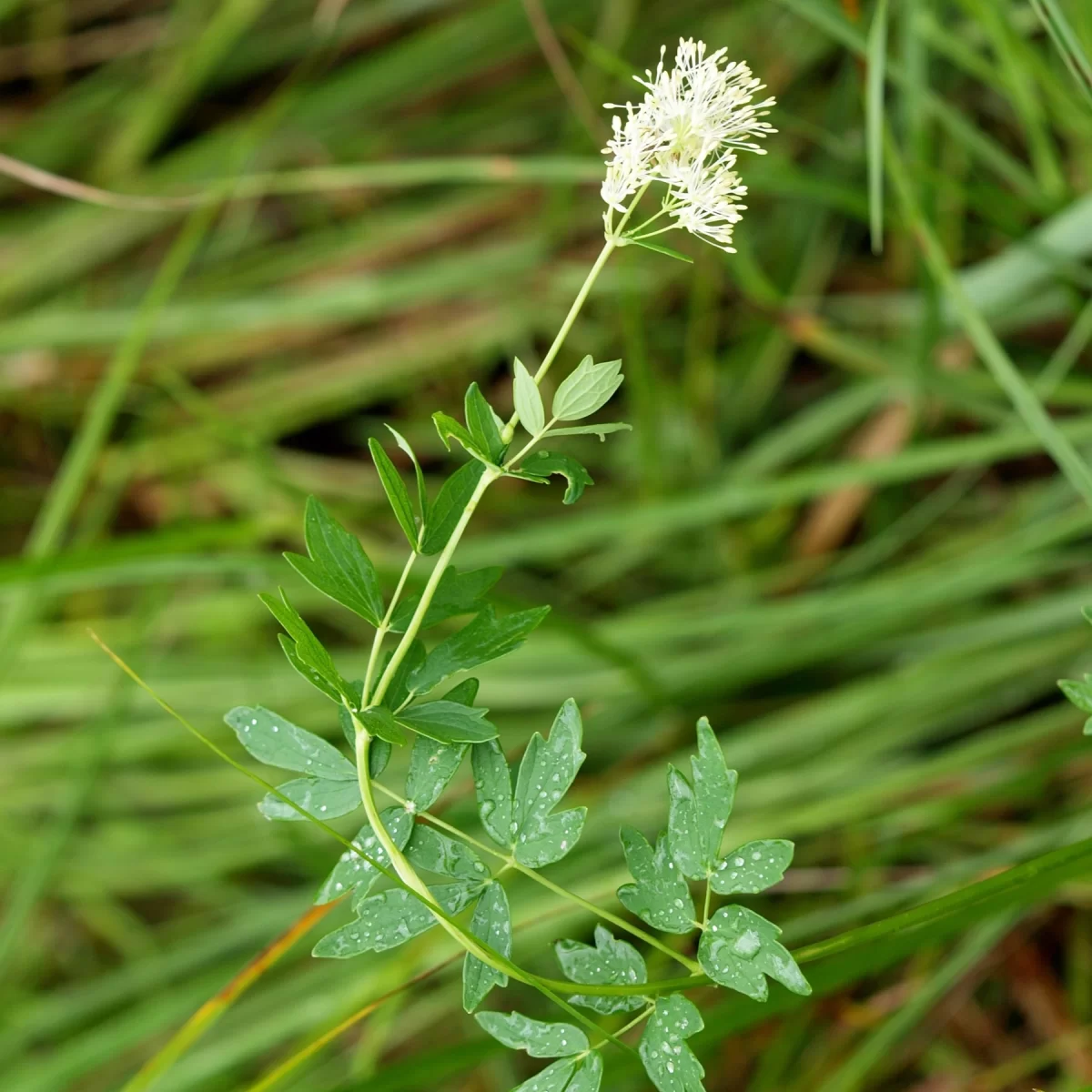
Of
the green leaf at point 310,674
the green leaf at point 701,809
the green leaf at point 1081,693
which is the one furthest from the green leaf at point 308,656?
the green leaf at point 1081,693

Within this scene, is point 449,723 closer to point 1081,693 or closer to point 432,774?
point 432,774

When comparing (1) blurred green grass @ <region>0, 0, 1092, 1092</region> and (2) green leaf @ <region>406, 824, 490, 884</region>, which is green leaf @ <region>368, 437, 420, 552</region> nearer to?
(2) green leaf @ <region>406, 824, 490, 884</region>

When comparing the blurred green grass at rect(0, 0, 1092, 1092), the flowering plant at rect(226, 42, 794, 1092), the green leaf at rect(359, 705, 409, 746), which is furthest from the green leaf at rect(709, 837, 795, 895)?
the blurred green grass at rect(0, 0, 1092, 1092)

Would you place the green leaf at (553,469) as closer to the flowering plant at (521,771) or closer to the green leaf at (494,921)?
the flowering plant at (521,771)

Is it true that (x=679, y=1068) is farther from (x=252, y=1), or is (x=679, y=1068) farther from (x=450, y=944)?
(x=252, y=1)

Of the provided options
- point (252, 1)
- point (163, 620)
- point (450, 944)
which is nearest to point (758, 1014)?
point (450, 944)

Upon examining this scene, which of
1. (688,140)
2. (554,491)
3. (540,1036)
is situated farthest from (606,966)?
(554,491)
